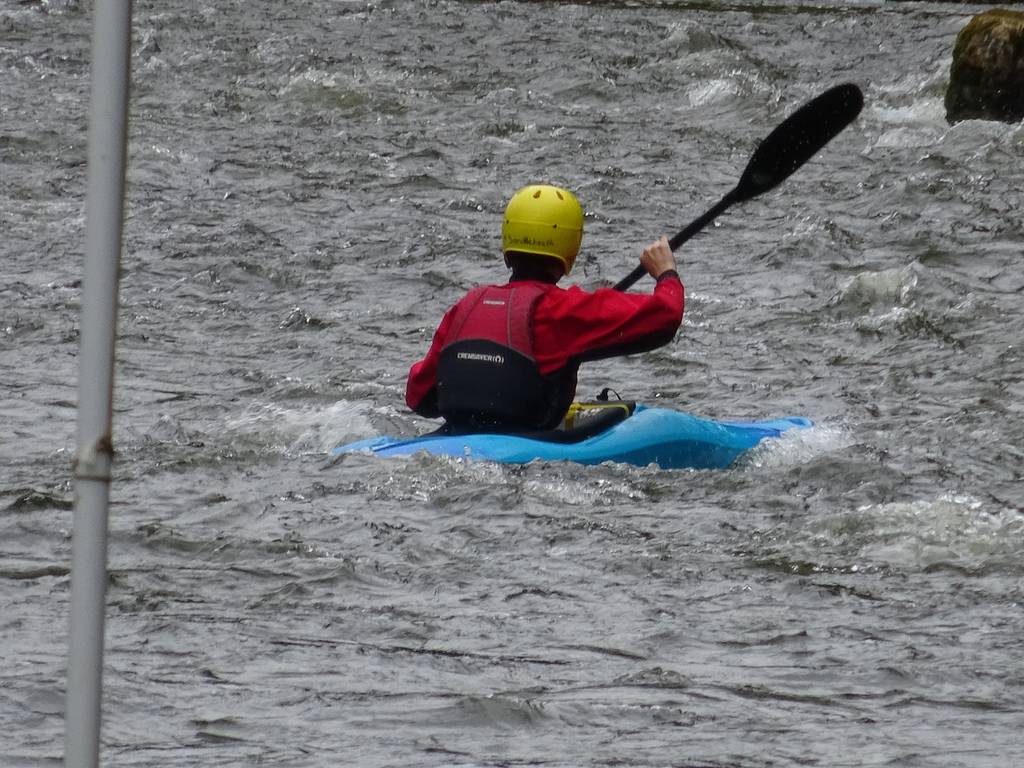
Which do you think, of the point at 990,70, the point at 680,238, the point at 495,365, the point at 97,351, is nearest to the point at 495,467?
the point at 495,365

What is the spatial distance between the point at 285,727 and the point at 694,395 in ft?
15.3

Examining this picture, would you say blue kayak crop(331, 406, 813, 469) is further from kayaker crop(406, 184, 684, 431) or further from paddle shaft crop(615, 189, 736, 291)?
paddle shaft crop(615, 189, 736, 291)

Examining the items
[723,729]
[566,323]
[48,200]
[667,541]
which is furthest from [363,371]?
[723,729]

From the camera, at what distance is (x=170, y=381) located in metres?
8.36

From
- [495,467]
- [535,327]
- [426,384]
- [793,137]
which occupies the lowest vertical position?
[495,467]

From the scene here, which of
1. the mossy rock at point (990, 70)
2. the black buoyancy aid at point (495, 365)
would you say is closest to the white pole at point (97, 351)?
the black buoyancy aid at point (495, 365)

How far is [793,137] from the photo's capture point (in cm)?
784

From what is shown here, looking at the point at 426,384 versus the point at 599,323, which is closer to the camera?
the point at 599,323

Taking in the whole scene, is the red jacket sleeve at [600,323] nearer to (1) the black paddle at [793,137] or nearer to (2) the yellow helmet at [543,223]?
(2) the yellow helmet at [543,223]

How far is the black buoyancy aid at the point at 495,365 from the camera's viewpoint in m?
6.21

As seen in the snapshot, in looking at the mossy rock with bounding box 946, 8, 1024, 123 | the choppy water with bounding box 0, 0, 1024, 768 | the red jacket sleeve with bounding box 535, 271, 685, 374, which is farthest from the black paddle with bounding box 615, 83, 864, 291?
the mossy rock with bounding box 946, 8, 1024, 123

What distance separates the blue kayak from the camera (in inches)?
241

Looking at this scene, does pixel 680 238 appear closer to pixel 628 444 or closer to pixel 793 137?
pixel 628 444

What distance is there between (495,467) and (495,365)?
0.38 m
